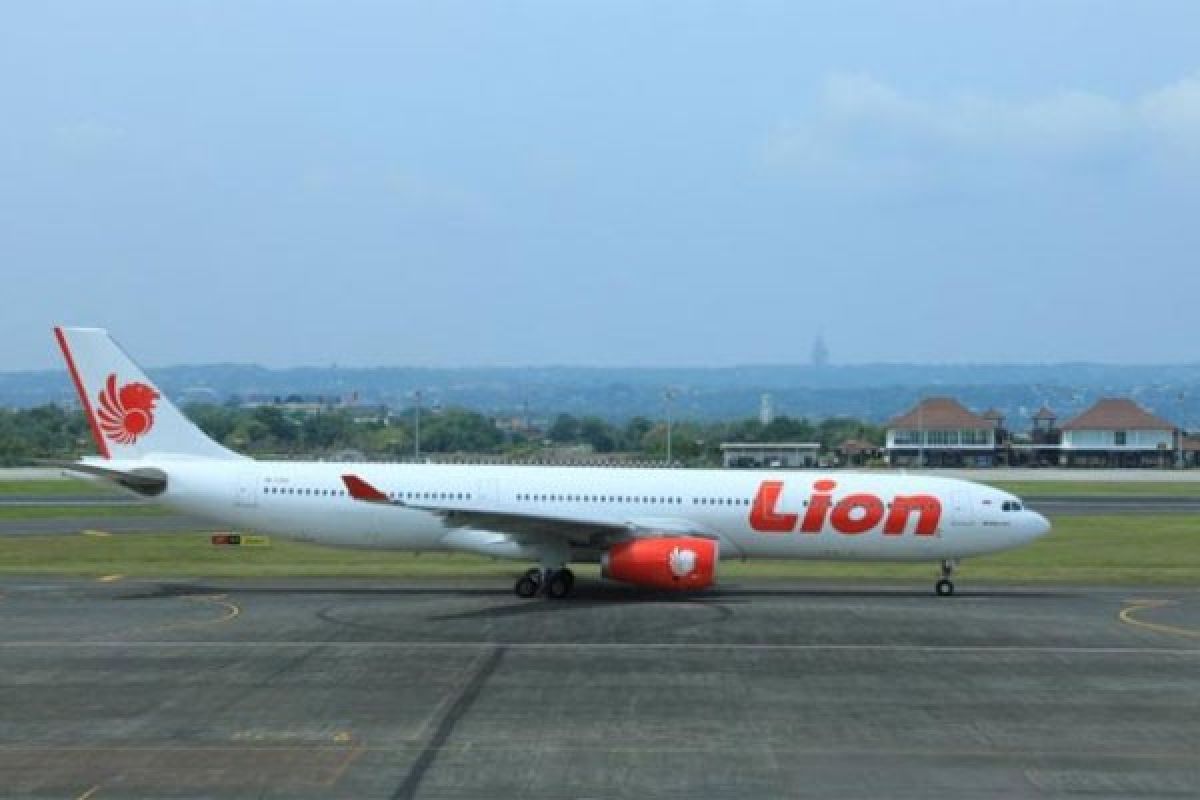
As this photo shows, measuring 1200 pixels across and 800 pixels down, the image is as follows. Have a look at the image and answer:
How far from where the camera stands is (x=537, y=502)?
1542 inches

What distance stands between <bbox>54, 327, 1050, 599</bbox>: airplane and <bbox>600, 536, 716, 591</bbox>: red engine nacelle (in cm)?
91

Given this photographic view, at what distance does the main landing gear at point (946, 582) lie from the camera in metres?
38.9

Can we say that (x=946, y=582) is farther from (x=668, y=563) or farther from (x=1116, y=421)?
(x=1116, y=421)

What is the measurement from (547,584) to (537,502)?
2.58m

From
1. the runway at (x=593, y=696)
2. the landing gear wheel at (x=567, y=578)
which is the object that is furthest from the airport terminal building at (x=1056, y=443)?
the runway at (x=593, y=696)

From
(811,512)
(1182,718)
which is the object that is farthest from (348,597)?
(1182,718)

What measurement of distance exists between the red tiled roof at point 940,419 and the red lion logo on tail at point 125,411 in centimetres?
11966

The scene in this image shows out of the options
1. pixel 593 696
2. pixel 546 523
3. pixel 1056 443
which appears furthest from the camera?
pixel 1056 443

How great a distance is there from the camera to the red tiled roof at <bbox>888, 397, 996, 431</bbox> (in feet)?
514

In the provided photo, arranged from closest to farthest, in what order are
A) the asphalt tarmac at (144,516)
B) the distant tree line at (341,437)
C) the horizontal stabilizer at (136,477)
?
the horizontal stabilizer at (136,477) → the asphalt tarmac at (144,516) → the distant tree line at (341,437)

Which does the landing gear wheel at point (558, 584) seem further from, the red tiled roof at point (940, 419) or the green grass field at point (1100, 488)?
the red tiled roof at point (940, 419)

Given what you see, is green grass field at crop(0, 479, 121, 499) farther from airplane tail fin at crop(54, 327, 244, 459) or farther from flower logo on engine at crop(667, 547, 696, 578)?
flower logo on engine at crop(667, 547, 696, 578)

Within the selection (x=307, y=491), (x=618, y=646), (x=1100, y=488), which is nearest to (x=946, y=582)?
(x=618, y=646)

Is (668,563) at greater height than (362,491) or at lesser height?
lesser
